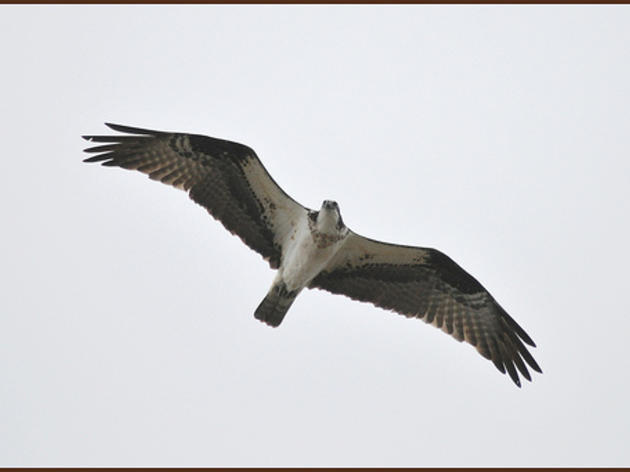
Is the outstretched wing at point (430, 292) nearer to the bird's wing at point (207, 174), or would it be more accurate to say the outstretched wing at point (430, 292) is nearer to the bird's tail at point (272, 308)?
the bird's tail at point (272, 308)

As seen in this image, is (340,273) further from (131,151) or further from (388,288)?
(131,151)

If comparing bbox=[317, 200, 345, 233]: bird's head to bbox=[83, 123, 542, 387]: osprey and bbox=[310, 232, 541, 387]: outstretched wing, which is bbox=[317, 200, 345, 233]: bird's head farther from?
bbox=[310, 232, 541, 387]: outstretched wing

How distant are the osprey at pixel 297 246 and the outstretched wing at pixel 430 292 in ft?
0.04

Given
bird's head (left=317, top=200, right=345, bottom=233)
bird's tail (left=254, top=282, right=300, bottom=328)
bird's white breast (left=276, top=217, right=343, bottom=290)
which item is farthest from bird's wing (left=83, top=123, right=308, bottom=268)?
bird's tail (left=254, top=282, right=300, bottom=328)

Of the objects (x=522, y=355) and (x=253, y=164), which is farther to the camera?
(x=522, y=355)

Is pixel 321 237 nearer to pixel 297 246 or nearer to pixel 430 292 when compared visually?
pixel 297 246

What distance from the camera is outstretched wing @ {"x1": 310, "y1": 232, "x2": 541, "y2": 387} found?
13.8 m

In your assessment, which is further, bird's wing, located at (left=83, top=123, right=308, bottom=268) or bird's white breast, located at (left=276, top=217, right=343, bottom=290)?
bird's wing, located at (left=83, top=123, right=308, bottom=268)

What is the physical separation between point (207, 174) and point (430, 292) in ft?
10.8

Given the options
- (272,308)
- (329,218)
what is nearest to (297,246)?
(329,218)

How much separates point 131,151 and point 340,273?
3060 mm

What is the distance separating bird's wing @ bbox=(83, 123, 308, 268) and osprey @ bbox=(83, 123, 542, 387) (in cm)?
1

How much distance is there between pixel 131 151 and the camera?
13.6m

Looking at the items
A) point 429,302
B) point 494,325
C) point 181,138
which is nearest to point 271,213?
point 181,138
